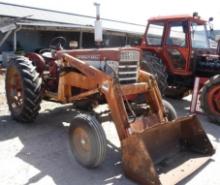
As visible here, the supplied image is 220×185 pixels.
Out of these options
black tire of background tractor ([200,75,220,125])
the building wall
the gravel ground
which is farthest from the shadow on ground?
the building wall

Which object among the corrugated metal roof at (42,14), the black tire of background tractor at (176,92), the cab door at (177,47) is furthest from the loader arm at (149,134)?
the corrugated metal roof at (42,14)

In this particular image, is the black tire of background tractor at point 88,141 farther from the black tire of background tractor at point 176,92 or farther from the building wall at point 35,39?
the building wall at point 35,39

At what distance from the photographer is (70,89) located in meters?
5.30

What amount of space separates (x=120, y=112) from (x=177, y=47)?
4159 millimetres

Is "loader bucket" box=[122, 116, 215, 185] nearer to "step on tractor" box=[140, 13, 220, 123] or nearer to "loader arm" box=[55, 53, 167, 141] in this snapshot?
"loader arm" box=[55, 53, 167, 141]

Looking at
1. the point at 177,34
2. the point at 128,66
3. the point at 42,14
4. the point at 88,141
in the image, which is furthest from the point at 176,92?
the point at 42,14

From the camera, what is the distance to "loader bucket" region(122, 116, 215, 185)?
11.3 feet

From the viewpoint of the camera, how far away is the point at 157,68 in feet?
23.8

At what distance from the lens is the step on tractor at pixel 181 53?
7.31 m

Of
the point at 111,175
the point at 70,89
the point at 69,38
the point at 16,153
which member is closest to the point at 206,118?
the point at 70,89

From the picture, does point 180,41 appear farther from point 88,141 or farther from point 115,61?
point 88,141

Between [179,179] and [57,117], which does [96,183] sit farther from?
[57,117]

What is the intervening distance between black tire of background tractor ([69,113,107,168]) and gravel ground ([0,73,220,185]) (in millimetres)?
130

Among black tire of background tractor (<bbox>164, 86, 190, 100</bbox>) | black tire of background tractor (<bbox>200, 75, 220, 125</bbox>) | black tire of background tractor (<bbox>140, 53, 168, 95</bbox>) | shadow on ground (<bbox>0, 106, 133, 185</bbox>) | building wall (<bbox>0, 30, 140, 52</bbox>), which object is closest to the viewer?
shadow on ground (<bbox>0, 106, 133, 185</bbox>)
